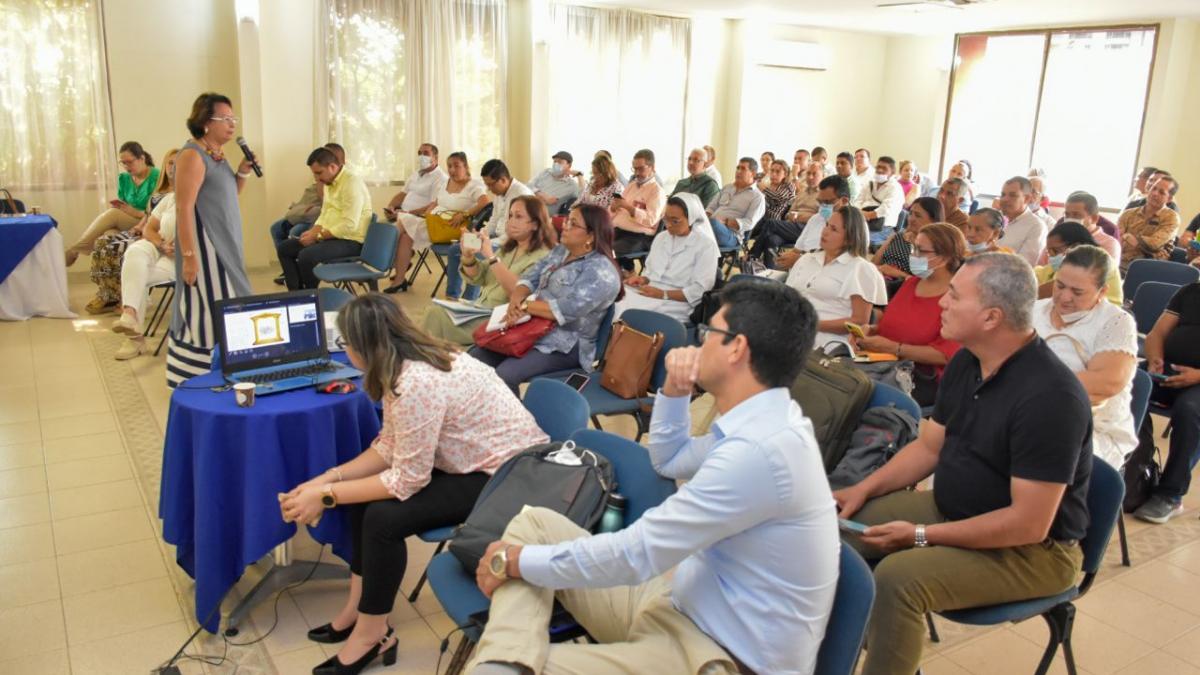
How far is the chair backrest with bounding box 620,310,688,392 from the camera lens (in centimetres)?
350

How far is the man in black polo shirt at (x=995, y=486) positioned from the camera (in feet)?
6.64

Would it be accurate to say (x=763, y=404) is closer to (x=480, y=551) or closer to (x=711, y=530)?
(x=711, y=530)

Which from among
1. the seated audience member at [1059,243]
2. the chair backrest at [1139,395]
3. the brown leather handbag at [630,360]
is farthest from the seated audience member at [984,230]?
the brown leather handbag at [630,360]

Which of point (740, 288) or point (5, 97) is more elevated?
point (5, 97)

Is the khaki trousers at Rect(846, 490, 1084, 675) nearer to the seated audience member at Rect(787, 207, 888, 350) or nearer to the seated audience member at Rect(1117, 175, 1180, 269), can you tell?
the seated audience member at Rect(787, 207, 888, 350)

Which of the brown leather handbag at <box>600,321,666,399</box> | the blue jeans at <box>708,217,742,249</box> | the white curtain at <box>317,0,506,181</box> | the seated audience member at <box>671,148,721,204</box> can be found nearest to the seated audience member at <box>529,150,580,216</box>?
the seated audience member at <box>671,148,721,204</box>

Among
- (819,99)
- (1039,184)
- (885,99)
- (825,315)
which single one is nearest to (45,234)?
(825,315)

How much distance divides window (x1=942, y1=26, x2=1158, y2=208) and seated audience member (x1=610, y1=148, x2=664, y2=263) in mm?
6499

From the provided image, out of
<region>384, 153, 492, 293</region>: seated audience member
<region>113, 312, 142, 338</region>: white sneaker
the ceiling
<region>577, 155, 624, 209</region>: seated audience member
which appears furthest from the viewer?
the ceiling

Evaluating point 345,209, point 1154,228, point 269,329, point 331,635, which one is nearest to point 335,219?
point 345,209

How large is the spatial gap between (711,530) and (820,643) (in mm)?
363

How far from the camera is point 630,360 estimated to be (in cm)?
353

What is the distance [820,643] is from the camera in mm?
1685

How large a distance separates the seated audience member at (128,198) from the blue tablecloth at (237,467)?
5.28 metres
